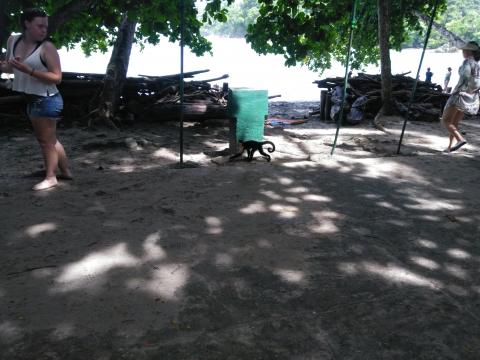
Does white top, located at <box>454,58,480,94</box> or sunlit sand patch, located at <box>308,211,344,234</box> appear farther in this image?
white top, located at <box>454,58,480,94</box>

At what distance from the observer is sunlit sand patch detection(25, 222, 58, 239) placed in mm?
3482

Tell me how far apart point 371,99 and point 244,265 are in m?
11.2

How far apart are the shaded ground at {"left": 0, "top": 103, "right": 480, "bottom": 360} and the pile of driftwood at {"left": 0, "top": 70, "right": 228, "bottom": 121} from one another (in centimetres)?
544

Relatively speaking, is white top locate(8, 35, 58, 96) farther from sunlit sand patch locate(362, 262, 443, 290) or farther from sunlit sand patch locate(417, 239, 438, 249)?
sunlit sand patch locate(417, 239, 438, 249)

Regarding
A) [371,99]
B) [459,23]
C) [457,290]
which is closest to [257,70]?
[371,99]

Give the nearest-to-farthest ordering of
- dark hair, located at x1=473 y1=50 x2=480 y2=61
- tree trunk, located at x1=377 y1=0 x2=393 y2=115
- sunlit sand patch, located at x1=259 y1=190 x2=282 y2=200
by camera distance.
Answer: sunlit sand patch, located at x1=259 y1=190 x2=282 y2=200 < dark hair, located at x1=473 y1=50 x2=480 y2=61 < tree trunk, located at x1=377 y1=0 x2=393 y2=115

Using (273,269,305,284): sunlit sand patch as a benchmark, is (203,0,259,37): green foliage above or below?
above

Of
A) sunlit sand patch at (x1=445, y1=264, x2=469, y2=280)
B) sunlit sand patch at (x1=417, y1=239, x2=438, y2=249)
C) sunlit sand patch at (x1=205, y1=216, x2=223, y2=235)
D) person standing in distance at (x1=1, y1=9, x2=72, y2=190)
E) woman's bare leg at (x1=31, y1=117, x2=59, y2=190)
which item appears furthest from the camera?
woman's bare leg at (x1=31, y1=117, x2=59, y2=190)

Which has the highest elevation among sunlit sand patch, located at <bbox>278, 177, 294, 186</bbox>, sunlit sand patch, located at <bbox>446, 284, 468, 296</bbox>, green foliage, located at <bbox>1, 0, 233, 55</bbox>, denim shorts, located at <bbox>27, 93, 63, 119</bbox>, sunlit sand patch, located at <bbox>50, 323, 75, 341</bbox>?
green foliage, located at <bbox>1, 0, 233, 55</bbox>

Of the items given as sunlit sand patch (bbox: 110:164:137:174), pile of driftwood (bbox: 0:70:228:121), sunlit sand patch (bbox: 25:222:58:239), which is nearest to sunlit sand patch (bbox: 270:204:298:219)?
sunlit sand patch (bbox: 25:222:58:239)

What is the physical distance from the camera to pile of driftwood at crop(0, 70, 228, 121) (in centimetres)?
1008

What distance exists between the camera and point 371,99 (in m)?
13.1

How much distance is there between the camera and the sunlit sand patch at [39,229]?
11.4 feet

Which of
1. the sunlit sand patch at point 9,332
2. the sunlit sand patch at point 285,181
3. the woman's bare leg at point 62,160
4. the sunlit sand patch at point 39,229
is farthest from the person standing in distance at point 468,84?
the sunlit sand patch at point 9,332
